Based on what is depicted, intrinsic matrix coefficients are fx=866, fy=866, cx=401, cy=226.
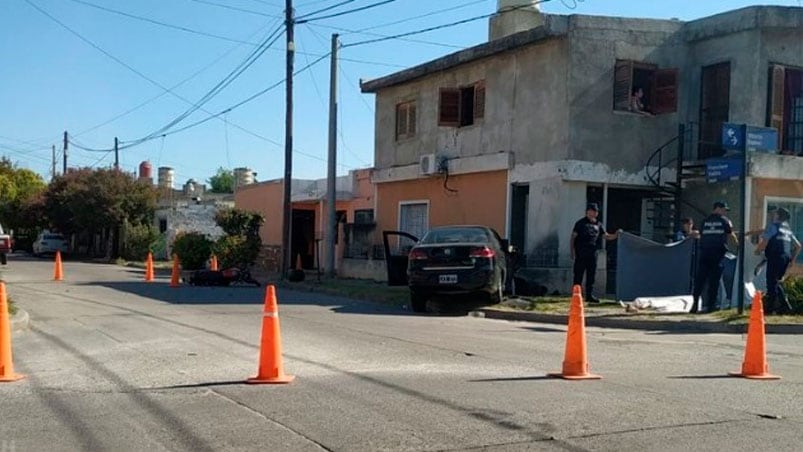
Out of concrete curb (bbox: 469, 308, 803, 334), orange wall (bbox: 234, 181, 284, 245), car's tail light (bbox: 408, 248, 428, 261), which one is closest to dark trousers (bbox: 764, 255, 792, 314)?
concrete curb (bbox: 469, 308, 803, 334)

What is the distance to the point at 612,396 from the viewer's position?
7.52m

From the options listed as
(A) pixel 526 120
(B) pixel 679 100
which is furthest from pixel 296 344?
(B) pixel 679 100

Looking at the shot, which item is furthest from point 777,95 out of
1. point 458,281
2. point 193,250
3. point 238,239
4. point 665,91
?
point 193,250

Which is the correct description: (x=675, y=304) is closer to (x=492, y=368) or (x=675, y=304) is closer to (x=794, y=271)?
(x=794, y=271)

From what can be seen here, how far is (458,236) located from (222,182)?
82.0 meters

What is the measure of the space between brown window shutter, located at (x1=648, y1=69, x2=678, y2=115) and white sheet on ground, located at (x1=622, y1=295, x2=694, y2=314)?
5583 millimetres

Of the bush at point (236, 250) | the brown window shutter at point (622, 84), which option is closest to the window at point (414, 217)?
the bush at point (236, 250)

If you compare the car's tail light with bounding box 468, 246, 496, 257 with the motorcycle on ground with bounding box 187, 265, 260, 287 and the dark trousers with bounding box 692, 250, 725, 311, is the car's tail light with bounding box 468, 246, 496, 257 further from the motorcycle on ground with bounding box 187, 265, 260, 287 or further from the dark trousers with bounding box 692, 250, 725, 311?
the motorcycle on ground with bounding box 187, 265, 260, 287

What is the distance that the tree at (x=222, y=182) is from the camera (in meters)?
94.6

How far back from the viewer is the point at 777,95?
19.2 metres

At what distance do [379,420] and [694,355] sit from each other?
547 cm

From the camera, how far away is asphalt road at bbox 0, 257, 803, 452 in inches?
239

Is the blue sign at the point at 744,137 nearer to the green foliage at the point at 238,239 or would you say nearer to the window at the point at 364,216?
the window at the point at 364,216

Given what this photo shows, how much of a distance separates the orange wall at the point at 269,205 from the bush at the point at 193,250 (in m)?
3.16
